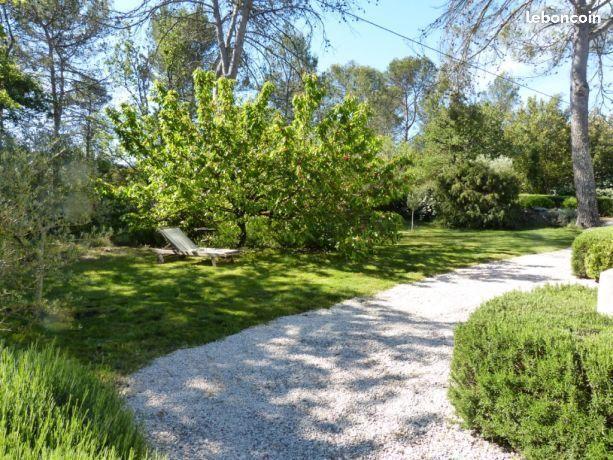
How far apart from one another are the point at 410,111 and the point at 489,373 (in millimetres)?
42869

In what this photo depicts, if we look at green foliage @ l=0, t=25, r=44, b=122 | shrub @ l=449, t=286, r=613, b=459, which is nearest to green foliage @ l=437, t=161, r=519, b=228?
shrub @ l=449, t=286, r=613, b=459

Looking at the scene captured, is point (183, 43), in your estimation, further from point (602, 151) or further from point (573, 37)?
point (602, 151)

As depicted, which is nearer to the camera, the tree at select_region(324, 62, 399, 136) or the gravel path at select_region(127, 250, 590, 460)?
the gravel path at select_region(127, 250, 590, 460)

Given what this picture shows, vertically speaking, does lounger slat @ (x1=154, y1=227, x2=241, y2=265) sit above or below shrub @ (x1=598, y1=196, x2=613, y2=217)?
below

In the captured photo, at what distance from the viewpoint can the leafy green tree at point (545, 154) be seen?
25562 millimetres

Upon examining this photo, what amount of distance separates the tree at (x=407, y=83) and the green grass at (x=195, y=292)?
31318 mm

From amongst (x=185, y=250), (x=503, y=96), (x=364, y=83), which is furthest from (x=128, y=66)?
(x=503, y=96)

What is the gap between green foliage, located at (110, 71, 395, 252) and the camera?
29.6 ft

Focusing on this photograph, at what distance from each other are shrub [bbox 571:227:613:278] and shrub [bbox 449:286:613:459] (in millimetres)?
4832

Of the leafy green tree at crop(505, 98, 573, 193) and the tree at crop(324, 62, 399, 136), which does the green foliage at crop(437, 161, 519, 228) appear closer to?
the leafy green tree at crop(505, 98, 573, 193)

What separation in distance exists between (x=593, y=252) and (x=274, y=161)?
6293 millimetres

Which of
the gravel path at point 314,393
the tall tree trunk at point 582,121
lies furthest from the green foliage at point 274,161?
the tall tree trunk at point 582,121

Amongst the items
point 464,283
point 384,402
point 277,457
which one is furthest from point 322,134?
point 277,457

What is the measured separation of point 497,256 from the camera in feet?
32.3
